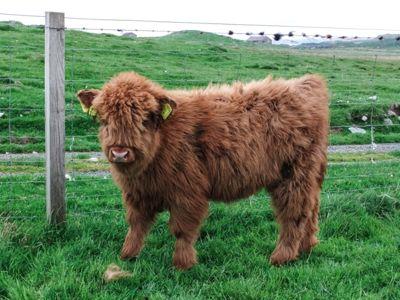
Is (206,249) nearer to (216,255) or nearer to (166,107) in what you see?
(216,255)

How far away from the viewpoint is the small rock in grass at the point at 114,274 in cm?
479

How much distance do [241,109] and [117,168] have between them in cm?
142

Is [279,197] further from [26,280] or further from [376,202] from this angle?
[26,280]

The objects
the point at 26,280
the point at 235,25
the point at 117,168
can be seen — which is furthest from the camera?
the point at 235,25

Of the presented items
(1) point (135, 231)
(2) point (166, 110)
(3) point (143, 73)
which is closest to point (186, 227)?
(1) point (135, 231)

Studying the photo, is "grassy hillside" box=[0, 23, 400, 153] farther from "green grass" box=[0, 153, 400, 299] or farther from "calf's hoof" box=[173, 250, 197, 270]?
"calf's hoof" box=[173, 250, 197, 270]

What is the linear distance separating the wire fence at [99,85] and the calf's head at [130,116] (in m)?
1.51

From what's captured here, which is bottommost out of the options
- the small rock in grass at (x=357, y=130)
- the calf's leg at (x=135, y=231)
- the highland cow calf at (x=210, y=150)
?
the small rock in grass at (x=357, y=130)

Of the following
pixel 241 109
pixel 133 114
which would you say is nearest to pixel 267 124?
pixel 241 109

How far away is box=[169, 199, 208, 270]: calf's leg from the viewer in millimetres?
5262

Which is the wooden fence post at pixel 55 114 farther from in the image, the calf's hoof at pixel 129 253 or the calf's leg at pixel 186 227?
the calf's leg at pixel 186 227

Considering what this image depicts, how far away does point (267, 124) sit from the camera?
5633 mm

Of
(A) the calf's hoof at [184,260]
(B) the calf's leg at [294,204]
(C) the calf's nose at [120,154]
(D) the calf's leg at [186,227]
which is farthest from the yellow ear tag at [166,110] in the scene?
(B) the calf's leg at [294,204]

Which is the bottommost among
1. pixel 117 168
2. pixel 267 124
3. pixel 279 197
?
pixel 279 197
